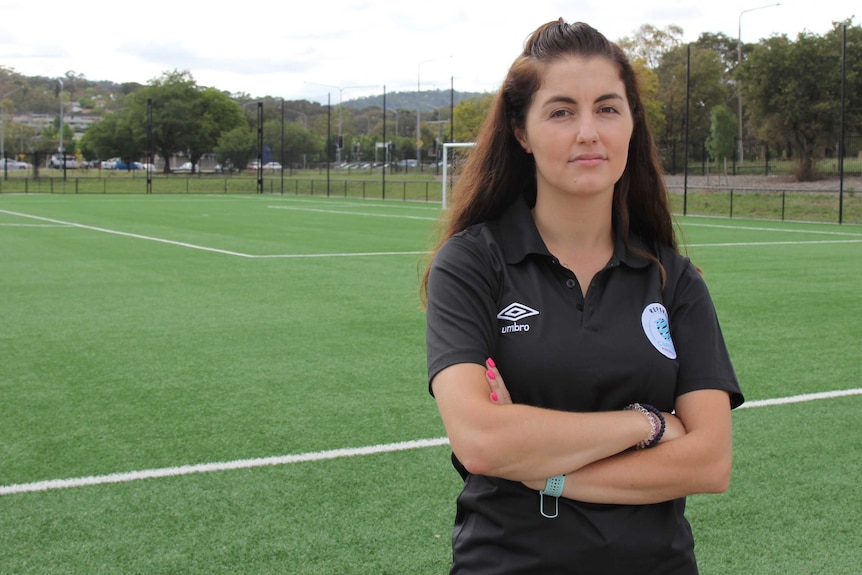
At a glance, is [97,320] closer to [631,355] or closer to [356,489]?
[356,489]

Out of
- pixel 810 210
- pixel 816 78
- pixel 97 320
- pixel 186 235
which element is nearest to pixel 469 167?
pixel 97 320

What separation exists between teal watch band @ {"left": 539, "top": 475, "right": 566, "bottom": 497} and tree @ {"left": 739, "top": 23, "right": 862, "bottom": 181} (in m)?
41.3

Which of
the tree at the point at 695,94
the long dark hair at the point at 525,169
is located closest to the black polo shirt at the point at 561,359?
the long dark hair at the point at 525,169

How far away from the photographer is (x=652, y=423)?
212 cm

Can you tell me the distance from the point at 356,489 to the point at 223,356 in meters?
3.56

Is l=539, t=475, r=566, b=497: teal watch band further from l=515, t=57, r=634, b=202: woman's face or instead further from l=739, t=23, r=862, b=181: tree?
l=739, t=23, r=862, b=181: tree

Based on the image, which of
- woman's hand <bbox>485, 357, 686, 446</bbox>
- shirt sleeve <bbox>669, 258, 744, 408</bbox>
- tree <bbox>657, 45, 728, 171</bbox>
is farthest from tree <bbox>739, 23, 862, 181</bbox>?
woman's hand <bbox>485, 357, 686, 446</bbox>

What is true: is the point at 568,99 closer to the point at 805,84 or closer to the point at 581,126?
the point at 581,126

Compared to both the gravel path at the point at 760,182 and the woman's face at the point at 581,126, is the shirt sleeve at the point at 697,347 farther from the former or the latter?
the gravel path at the point at 760,182

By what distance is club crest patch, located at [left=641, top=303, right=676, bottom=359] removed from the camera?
7.05 ft

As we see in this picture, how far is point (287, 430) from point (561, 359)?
156 inches

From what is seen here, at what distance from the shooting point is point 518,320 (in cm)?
211

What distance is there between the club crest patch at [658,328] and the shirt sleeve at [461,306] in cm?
32

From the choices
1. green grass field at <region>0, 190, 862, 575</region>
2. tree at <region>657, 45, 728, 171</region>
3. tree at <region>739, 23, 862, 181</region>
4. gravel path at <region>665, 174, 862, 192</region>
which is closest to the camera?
green grass field at <region>0, 190, 862, 575</region>
